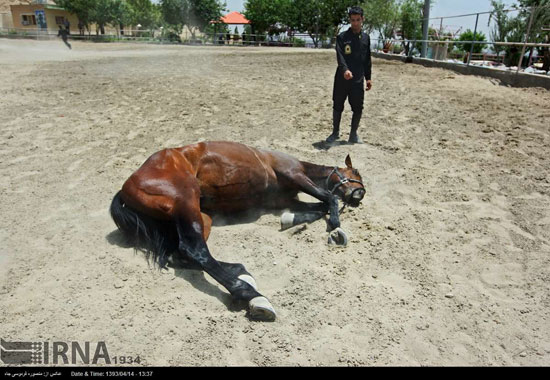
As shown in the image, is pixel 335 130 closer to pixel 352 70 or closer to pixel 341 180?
pixel 352 70

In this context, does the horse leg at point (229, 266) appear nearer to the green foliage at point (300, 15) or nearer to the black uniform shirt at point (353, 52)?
the black uniform shirt at point (353, 52)

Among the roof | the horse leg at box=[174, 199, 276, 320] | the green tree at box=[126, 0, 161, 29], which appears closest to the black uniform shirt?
the horse leg at box=[174, 199, 276, 320]

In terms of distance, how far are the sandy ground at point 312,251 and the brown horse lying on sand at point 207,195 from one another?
0.50 ft

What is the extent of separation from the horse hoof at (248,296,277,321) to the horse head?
1.87m

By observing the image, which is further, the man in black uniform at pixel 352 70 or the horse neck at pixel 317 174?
the man in black uniform at pixel 352 70

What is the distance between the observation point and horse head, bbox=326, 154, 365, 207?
4.04 meters

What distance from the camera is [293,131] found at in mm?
6180

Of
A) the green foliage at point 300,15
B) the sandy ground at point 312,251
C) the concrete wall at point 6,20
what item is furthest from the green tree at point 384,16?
the concrete wall at point 6,20

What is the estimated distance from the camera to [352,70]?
5.86 metres

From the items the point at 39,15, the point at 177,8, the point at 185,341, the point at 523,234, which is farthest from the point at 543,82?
the point at 39,15

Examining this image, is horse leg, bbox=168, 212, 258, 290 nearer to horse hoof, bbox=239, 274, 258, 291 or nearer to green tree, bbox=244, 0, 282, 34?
horse hoof, bbox=239, 274, 258, 291

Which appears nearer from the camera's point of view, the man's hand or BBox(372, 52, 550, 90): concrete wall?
the man's hand

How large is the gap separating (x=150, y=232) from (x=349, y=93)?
13.0 feet

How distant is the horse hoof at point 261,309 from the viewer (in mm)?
2418
